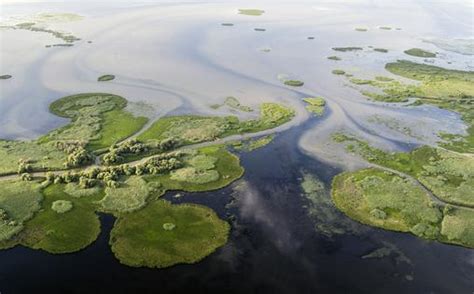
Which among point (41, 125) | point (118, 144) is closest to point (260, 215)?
point (118, 144)

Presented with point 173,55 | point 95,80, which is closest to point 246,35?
point 173,55

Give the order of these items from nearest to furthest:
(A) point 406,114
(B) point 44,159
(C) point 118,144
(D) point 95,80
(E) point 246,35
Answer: (B) point 44,159
(C) point 118,144
(A) point 406,114
(D) point 95,80
(E) point 246,35

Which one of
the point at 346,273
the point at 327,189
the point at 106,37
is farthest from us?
the point at 106,37

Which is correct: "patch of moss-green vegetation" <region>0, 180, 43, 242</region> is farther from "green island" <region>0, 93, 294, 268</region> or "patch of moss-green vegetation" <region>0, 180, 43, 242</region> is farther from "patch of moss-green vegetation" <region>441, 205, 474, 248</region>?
"patch of moss-green vegetation" <region>441, 205, 474, 248</region>

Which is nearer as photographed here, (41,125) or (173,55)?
(41,125)

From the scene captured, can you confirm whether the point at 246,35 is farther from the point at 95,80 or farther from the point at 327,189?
Result: the point at 327,189

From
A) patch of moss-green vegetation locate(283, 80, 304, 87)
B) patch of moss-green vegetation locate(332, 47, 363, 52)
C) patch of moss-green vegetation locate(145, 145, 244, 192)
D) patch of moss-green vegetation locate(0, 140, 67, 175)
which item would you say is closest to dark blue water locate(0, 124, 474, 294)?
patch of moss-green vegetation locate(145, 145, 244, 192)

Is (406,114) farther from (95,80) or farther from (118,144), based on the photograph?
(95,80)
